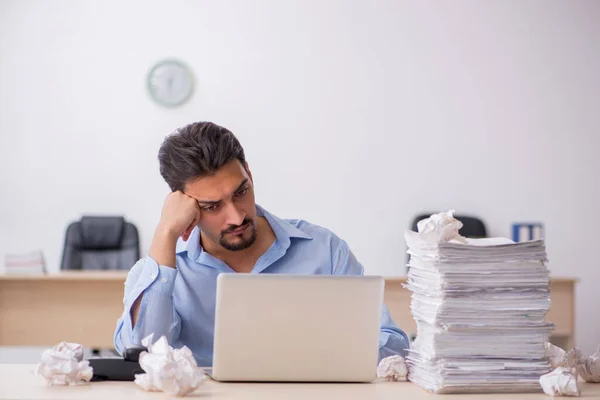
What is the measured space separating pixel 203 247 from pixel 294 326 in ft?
2.69

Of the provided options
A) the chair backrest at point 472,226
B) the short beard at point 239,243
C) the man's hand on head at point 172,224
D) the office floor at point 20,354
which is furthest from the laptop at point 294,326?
the office floor at point 20,354

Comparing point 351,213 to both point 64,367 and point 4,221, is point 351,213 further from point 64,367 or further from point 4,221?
point 64,367

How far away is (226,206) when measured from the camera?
6.69ft

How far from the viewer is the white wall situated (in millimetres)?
5465

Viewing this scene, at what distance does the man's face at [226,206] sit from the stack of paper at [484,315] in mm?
699

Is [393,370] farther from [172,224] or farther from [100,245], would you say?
[100,245]

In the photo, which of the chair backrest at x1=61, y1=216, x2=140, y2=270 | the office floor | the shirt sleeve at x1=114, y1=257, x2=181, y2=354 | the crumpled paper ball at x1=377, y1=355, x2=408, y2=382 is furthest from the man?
the office floor

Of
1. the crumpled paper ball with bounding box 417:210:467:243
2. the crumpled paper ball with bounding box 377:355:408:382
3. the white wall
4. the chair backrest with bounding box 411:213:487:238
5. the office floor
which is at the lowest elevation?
the office floor

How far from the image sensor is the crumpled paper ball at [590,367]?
155cm

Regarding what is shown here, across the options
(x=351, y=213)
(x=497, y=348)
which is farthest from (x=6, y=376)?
(x=351, y=213)

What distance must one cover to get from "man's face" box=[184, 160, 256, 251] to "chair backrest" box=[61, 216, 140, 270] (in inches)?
116

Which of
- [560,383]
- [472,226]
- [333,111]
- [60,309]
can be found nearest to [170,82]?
[333,111]

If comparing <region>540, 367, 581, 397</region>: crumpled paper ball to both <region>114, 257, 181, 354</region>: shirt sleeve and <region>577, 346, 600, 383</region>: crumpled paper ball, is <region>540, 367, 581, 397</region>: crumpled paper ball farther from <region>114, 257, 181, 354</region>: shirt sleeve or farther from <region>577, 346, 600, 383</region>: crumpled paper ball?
<region>114, 257, 181, 354</region>: shirt sleeve

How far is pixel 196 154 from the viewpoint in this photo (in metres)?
2.05
